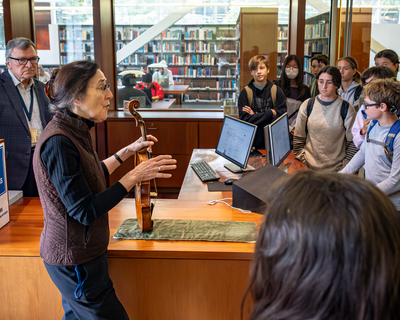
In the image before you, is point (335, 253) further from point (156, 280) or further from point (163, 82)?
point (163, 82)

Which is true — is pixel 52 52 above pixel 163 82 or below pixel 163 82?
above

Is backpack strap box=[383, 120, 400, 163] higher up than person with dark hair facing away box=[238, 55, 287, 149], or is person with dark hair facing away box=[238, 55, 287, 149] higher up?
person with dark hair facing away box=[238, 55, 287, 149]

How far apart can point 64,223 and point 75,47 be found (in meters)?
4.59

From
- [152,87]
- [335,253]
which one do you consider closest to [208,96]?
[152,87]

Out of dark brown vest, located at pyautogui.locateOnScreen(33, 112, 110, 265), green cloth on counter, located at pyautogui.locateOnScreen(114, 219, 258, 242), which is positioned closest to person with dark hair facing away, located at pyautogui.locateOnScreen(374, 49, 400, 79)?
green cloth on counter, located at pyautogui.locateOnScreen(114, 219, 258, 242)

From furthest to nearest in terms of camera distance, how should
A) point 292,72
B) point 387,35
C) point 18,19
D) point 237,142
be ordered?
point 387,35
point 18,19
point 292,72
point 237,142

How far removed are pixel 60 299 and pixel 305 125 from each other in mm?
2310

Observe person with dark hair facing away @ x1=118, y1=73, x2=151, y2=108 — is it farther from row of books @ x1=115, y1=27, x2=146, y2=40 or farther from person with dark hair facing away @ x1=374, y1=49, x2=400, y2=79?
person with dark hair facing away @ x1=374, y1=49, x2=400, y2=79

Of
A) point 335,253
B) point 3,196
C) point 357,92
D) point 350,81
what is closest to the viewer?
point 335,253

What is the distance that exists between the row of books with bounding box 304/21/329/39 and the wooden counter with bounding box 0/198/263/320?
4.33 meters

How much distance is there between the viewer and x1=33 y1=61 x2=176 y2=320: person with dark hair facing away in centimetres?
135

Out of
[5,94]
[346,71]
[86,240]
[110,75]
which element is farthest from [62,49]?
[86,240]

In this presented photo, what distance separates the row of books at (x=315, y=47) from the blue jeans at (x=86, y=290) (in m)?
4.68

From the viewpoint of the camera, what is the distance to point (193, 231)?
1812 millimetres
